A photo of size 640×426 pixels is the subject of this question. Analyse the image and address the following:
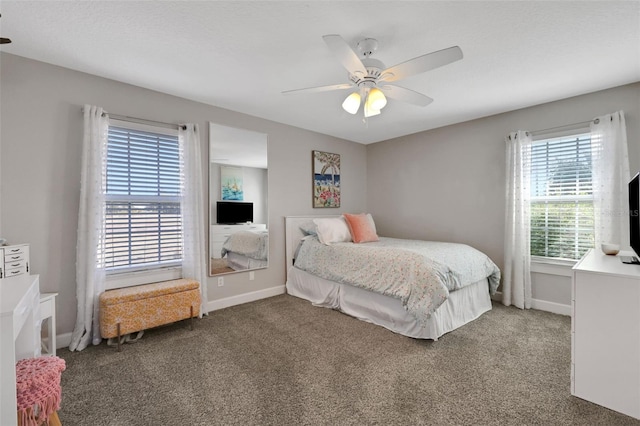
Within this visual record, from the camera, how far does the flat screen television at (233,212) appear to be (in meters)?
3.39

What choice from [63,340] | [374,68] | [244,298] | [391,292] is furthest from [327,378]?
[63,340]

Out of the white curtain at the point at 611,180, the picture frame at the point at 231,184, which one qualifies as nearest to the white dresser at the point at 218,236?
the picture frame at the point at 231,184

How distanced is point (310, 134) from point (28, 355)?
3742 mm

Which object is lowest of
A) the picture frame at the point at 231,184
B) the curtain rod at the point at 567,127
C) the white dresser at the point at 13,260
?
the white dresser at the point at 13,260

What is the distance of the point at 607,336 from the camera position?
1645mm

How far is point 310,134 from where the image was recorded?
4.36 m

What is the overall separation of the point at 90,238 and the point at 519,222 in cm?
442

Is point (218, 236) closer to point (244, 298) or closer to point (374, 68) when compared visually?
point (244, 298)

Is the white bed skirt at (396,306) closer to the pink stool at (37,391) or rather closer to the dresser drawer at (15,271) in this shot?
the pink stool at (37,391)

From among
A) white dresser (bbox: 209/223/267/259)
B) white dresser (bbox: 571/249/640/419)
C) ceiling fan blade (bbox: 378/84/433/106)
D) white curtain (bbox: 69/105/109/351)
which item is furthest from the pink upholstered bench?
white dresser (bbox: 571/249/640/419)

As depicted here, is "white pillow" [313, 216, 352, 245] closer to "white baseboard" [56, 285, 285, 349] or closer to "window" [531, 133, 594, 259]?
"white baseboard" [56, 285, 285, 349]

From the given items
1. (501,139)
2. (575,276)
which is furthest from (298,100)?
(575,276)

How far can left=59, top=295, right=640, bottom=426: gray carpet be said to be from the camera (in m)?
1.62

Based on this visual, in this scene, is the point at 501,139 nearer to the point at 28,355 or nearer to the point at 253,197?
the point at 253,197
